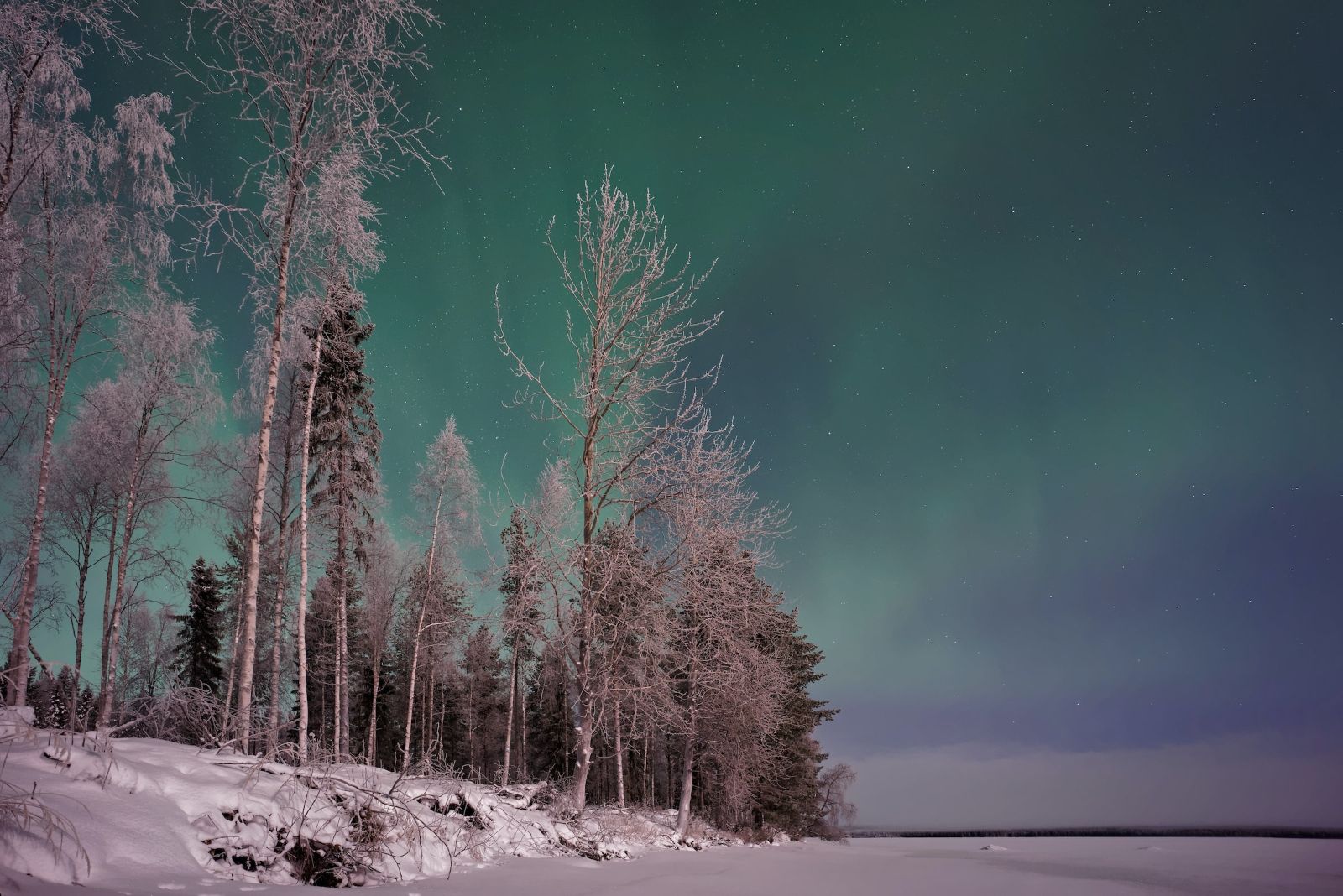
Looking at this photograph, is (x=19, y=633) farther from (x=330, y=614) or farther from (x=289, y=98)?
(x=330, y=614)

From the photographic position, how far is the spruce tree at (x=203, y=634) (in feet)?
91.4

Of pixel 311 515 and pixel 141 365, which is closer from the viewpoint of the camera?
pixel 141 365

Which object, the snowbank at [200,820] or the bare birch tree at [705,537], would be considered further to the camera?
the bare birch tree at [705,537]

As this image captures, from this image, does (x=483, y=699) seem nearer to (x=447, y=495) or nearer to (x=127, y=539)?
(x=447, y=495)

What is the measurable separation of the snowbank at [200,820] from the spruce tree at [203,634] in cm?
2860

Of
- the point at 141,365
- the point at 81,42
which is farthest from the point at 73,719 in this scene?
the point at 141,365

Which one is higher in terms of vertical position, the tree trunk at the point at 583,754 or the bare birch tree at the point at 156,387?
the bare birch tree at the point at 156,387

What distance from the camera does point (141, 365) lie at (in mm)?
14352

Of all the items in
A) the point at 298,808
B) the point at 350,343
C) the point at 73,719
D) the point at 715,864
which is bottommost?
the point at 715,864

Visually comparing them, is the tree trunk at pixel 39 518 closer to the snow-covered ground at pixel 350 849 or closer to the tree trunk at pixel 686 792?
the snow-covered ground at pixel 350 849

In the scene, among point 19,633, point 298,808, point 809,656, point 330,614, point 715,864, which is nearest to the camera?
point 298,808

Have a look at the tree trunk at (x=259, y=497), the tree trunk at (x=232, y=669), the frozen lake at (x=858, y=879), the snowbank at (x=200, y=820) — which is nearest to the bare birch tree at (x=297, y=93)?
the tree trunk at (x=259, y=497)

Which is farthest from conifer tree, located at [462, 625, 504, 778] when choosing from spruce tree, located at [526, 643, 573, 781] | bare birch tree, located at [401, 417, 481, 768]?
bare birch tree, located at [401, 417, 481, 768]

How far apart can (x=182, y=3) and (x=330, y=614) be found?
71.3 ft
